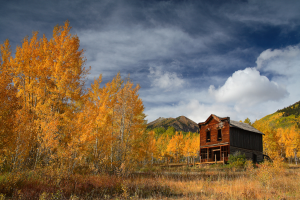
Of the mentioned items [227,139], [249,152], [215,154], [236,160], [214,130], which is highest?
[214,130]

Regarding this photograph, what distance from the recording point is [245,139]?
29.6m

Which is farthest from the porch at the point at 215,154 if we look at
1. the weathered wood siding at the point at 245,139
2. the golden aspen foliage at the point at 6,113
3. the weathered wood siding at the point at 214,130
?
the golden aspen foliage at the point at 6,113

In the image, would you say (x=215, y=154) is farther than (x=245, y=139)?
No

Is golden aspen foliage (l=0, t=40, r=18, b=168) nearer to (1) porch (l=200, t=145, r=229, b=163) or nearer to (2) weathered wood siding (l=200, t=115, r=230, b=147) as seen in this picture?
(1) porch (l=200, t=145, r=229, b=163)

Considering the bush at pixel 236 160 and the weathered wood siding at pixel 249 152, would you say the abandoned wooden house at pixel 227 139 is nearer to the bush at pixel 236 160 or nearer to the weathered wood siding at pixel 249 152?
the weathered wood siding at pixel 249 152

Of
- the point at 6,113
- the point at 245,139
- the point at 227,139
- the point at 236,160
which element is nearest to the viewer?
the point at 6,113

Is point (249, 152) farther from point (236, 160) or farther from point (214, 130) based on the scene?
point (236, 160)

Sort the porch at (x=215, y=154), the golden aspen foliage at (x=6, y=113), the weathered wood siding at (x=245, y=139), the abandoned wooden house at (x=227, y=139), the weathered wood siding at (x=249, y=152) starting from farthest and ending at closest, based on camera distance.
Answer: the weathered wood siding at (x=245, y=139) < the abandoned wooden house at (x=227, y=139) < the weathered wood siding at (x=249, y=152) < the porch at (x=215, y=154) < the golden aspen foliage at (x=6, y=113)

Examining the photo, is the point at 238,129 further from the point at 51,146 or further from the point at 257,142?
the point at 51,146

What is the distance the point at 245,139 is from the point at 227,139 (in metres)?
4.23

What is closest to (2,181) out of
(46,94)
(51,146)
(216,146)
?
(51,146)

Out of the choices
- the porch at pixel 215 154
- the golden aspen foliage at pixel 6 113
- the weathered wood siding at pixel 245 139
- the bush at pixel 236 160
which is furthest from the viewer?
the weathered wood siding at pixel 245 139

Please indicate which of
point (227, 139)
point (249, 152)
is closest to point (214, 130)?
point (227, 139)

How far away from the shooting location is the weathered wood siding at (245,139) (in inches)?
1104
